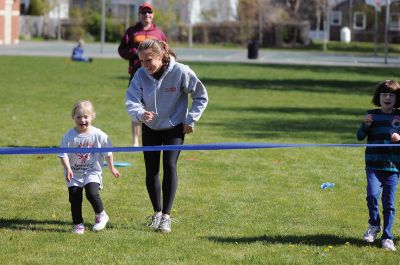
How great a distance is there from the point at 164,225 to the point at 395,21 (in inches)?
3187

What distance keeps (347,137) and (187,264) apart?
9271 mm

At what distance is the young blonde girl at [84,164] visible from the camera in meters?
8.20

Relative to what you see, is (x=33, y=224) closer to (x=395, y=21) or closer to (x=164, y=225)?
(x=164, y=225)

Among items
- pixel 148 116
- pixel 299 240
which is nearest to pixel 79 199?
pixel 148 116

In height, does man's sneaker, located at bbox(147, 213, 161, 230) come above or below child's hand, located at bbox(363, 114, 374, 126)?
below

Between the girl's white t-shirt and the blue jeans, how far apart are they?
2.21 m

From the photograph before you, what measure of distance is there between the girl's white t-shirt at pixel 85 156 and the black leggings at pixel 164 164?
41 cm

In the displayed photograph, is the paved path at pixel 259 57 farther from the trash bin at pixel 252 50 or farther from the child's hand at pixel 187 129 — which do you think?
the child's hand at pixel 187 129

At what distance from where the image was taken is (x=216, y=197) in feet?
33.6

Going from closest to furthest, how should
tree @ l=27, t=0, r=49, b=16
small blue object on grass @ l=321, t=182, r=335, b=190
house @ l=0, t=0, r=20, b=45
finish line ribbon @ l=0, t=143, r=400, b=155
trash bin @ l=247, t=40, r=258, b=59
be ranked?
finish line ribbon @ l=0, t=143, r=400, b=155, small blue object on grass @ l=321, t=182, r=335, b=190, trash bin @ l=247, t=40, r=258, b=59, house @ l=0, t=0, r=20, b=45, tree @ l=27, t=0, r=49, b=16

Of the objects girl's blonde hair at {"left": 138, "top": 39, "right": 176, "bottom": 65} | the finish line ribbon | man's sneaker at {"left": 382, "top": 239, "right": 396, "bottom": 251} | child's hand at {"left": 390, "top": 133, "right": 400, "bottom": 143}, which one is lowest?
man's sneaker at {"left": 382, "top": 239, "right": 396, "bottom": 251}

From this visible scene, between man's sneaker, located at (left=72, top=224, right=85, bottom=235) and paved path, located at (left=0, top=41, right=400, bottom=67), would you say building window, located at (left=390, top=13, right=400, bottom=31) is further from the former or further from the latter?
man's sneaker, located at (left=72, top=224, right=85, bottom=235)

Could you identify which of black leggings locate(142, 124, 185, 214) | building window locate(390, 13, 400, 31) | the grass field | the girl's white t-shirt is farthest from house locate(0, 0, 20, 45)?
the girl's white t-shirt

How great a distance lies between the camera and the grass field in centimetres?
759
